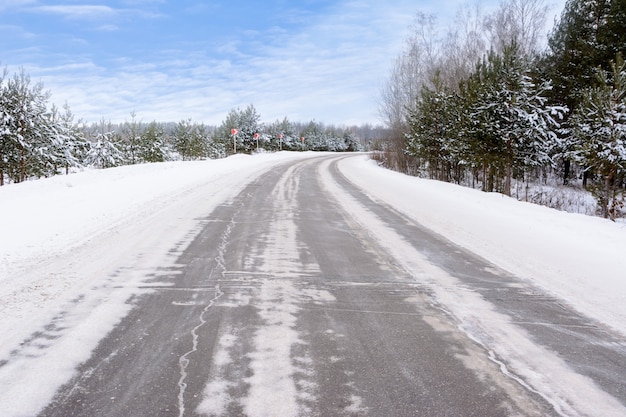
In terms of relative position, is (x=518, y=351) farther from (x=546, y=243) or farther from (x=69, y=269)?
(x=69, y=269)

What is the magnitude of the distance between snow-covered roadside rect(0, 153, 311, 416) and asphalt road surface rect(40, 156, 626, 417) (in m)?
0.20

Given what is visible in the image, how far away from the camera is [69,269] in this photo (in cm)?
495

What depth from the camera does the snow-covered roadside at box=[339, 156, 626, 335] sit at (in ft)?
14.9

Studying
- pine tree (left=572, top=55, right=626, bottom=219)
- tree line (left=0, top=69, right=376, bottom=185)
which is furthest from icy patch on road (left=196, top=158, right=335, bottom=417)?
tree line (left=0, top=69, right=376, bottom=185)

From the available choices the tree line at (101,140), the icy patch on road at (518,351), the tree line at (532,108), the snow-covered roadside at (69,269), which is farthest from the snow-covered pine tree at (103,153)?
the icy patch on road at (518,351)

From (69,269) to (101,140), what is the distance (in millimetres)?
47289

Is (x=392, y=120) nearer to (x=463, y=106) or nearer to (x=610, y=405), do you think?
(x=463, y=106)

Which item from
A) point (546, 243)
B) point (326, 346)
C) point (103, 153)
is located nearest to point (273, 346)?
point (326, 346)

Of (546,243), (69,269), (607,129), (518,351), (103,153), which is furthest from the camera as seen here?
(103,153)

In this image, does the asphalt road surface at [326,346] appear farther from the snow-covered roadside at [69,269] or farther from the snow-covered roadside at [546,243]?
the snow-covered roadside at [546,243]

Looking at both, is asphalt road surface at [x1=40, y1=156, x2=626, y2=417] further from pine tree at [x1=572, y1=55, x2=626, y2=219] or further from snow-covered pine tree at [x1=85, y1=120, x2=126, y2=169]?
snow-covered pine tree at [x1=85, y1=120, x2=126, y2=169]

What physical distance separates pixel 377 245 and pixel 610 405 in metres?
4.26

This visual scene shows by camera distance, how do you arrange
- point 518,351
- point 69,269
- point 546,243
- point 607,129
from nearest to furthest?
point 518,351 < point 69,269 < point 546,243 < point 607,129

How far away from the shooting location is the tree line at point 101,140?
2512 centimetres
